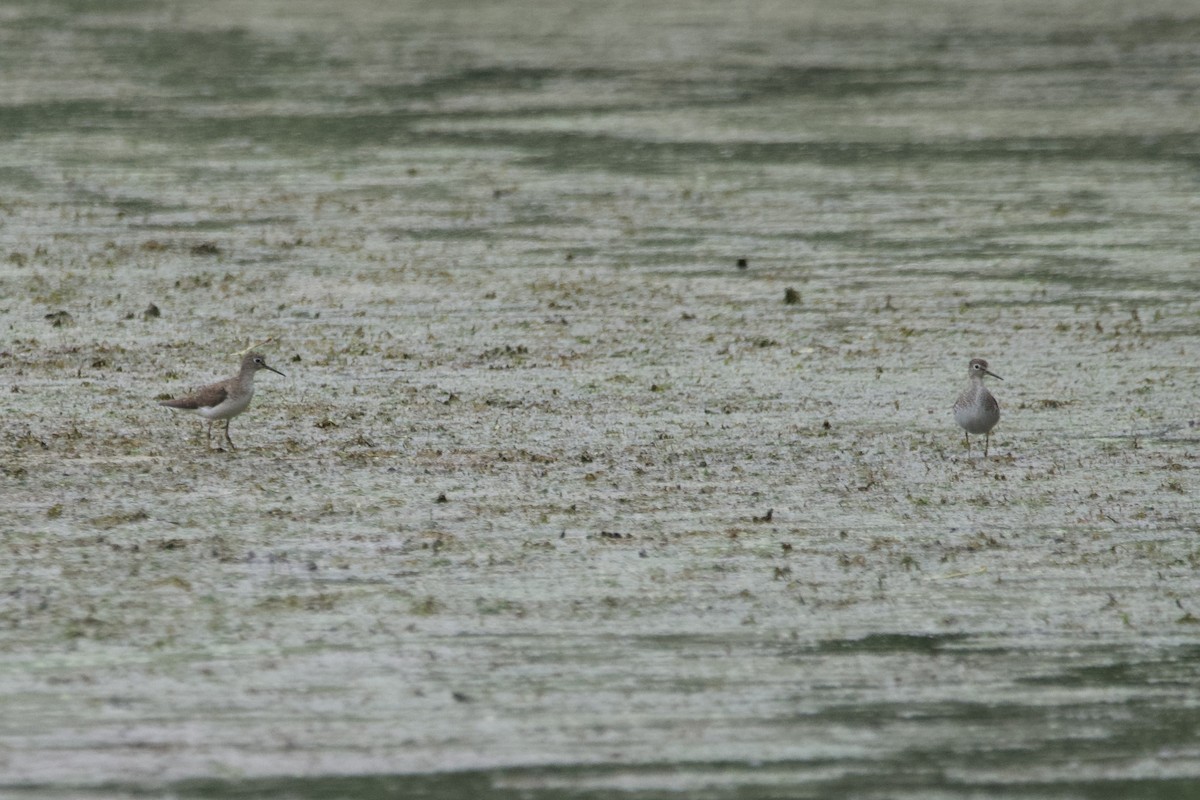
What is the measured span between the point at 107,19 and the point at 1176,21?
1061 centimetres

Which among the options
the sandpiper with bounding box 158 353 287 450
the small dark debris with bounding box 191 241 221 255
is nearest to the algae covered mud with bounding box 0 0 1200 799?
the small dark debris with bounding box 191 241 221 255

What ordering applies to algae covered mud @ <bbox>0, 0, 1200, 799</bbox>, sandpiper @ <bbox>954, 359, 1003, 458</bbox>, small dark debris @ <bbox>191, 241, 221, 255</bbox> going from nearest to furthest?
algae covered mud @ <bbox>0, 0, 1200, 799</bbox>, sandpiper @ <bbox>954, 359, 1003, 458</bbox>, small dark debris @ <bbox>191, 241, 221, 255</bbox>

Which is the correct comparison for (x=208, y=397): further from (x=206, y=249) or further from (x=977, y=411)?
(x=206, y=249)

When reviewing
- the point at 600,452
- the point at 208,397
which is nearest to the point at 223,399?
the point at 208,397

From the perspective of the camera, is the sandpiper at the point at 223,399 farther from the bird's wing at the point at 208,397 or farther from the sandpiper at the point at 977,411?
the sandpiper at the point at 977,411

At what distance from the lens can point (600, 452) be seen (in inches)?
290

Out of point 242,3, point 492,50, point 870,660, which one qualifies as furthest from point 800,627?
point 242,3

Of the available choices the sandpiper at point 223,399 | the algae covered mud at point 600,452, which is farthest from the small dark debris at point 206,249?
the sandpiper at point 223,399

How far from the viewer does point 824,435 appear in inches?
301

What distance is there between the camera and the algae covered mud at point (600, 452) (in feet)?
15.3

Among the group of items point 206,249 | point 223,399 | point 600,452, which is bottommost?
point 600,452

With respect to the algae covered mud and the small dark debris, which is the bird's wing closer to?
the algae covered mud

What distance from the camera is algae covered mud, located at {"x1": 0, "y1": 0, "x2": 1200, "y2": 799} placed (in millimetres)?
4668

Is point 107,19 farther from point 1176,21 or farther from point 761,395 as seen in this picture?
point 761,395
